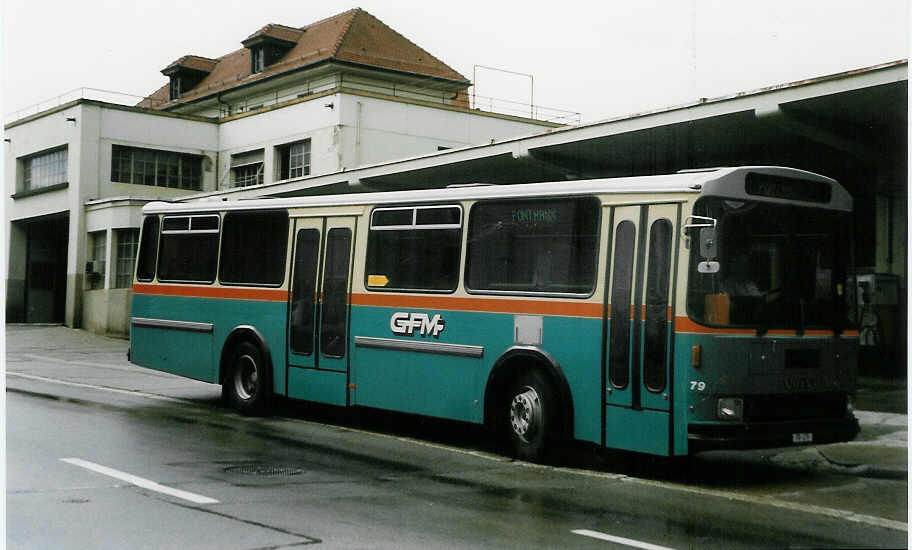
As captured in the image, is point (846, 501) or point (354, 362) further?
point (354, 362)

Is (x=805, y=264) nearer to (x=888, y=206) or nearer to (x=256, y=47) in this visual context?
(x=888, y=206)

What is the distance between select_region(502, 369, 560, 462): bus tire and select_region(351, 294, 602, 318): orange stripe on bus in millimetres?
611

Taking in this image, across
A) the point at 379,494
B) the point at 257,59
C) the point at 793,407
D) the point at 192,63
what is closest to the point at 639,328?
the point at 793,407

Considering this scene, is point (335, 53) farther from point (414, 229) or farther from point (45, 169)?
point (45, 169)

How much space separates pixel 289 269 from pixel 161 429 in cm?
248

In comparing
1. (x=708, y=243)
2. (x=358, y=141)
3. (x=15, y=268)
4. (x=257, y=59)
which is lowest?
(x=15, y=268)

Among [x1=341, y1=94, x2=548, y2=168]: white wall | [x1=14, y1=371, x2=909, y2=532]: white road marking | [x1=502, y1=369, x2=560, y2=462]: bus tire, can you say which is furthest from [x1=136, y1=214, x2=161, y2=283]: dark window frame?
[x1=502, y1=369, x2=560, y2=462]: bus tire

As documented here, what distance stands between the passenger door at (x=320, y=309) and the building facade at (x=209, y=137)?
194 centimetres

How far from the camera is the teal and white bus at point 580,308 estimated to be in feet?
29.3

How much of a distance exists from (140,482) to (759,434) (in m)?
4.92

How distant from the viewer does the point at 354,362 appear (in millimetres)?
12133

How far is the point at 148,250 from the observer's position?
15172mm

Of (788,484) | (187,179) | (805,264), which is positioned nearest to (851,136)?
(805,264)

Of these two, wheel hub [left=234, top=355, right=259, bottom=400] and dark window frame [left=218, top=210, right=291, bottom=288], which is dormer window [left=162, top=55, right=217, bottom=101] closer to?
dark window frame [left=218, top=210, right=291, bottom=288]
